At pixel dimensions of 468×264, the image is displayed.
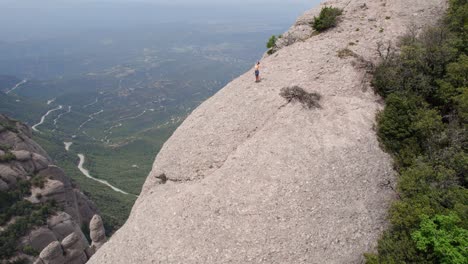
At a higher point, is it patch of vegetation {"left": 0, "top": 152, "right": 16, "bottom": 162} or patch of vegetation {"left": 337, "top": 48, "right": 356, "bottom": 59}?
patch of vegetation {"left": 337, "top": 48, "right": 356, "bottom": 59}

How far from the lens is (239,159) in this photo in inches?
699

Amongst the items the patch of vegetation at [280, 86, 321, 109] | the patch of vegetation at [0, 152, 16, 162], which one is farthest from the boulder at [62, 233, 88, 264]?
the patch of vegetation at [280, 86, 321, 109]

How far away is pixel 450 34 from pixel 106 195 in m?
87.4

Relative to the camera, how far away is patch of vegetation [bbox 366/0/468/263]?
13.9 metres

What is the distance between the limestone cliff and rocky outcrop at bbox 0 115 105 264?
28.2 meters

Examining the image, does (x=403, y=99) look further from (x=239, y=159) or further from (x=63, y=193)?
(x=63, y=193)

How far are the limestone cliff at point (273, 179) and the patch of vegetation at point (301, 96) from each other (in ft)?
1.18

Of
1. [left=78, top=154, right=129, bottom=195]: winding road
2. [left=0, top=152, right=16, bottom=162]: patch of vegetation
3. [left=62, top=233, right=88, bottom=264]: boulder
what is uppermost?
[left=0, top=152, right=16, bottom=162]: patch of vegetation

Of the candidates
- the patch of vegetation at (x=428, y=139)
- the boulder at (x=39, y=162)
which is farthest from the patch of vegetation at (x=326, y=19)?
the boulder at (x=39, y=162)

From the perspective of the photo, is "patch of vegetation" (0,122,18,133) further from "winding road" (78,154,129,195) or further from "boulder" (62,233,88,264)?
"winding road" (78,154,129,195)

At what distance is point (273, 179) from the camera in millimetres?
16281

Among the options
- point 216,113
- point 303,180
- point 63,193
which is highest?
point 216,113

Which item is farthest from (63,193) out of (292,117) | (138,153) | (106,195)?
(138,153)

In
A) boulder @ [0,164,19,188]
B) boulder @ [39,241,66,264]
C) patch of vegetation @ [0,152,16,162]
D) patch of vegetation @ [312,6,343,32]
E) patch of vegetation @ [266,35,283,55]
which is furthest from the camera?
patch of vegetation @ [0,152,16,162]
